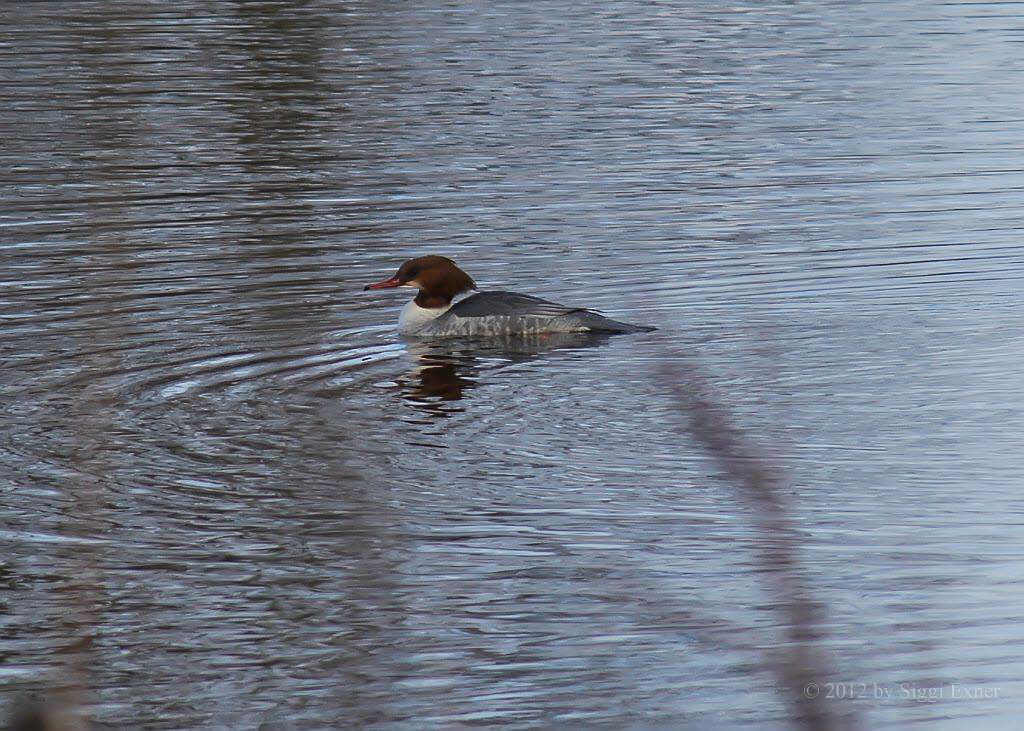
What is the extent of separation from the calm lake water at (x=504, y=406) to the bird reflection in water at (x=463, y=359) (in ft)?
0.14

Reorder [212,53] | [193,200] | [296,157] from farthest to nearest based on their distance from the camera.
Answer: [212,53] → [296,157] → [193,200]

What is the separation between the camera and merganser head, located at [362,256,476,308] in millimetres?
12070

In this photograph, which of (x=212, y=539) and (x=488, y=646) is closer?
(x=488, y=646)

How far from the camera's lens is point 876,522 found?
764cm

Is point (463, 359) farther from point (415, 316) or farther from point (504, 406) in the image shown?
point (504, 406)

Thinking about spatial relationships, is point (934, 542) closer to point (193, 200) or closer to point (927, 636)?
point (927, 636)

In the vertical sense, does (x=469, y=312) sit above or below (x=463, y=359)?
above

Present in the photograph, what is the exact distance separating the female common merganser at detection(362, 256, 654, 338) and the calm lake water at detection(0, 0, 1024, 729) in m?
0.14

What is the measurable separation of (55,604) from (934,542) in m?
3.29

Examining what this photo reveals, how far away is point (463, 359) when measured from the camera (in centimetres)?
1143

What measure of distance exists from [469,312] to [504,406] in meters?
2.02

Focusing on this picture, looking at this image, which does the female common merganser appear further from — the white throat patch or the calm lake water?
the calm lake water

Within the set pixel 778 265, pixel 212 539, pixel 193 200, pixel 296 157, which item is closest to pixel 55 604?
pixel 212 539

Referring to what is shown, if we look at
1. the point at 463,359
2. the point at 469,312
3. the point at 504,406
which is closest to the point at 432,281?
the point at 469,312
